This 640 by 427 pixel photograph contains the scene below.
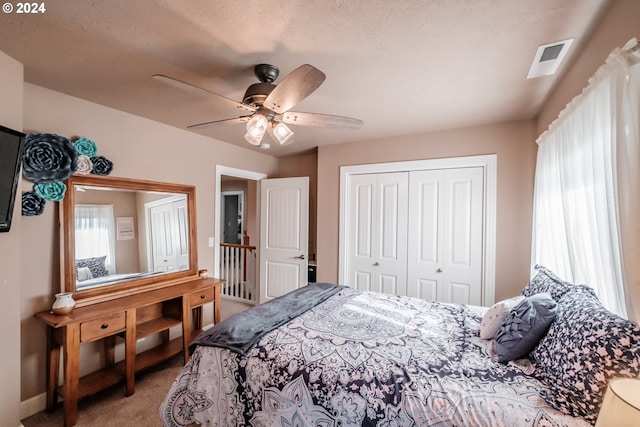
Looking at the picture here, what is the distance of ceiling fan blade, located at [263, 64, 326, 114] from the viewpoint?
1.25 m

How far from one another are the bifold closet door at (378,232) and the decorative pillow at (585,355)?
79.5 inches

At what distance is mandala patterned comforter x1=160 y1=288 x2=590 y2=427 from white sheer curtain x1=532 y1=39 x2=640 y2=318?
1.97 ft

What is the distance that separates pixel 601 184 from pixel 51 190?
344cm

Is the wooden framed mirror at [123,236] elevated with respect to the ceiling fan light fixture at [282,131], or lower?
lower

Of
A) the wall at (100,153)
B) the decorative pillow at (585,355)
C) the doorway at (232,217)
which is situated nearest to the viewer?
the decorative pillow at (585,355)

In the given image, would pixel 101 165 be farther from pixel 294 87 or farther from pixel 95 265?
pixel 294 87

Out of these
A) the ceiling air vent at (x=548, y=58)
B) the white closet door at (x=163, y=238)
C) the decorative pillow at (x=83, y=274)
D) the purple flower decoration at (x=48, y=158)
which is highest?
the ceiling air vent at (x=548, y=58)

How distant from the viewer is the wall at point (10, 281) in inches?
63.7

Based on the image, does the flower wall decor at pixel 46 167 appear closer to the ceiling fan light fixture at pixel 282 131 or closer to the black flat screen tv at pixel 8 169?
the black flat screen tv at pixel 8 169

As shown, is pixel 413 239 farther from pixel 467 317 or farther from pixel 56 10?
pixel 56 10

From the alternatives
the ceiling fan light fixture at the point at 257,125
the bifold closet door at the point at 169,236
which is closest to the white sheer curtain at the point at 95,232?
the bifold closet door at the point at 169,236

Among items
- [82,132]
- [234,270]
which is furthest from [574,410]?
[234,270]

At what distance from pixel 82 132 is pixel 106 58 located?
95 centimetres

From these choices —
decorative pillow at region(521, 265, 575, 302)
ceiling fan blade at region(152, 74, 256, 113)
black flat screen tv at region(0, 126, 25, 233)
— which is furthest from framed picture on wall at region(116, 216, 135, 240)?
decorative pillow at region(521, 265, 575, 302)
